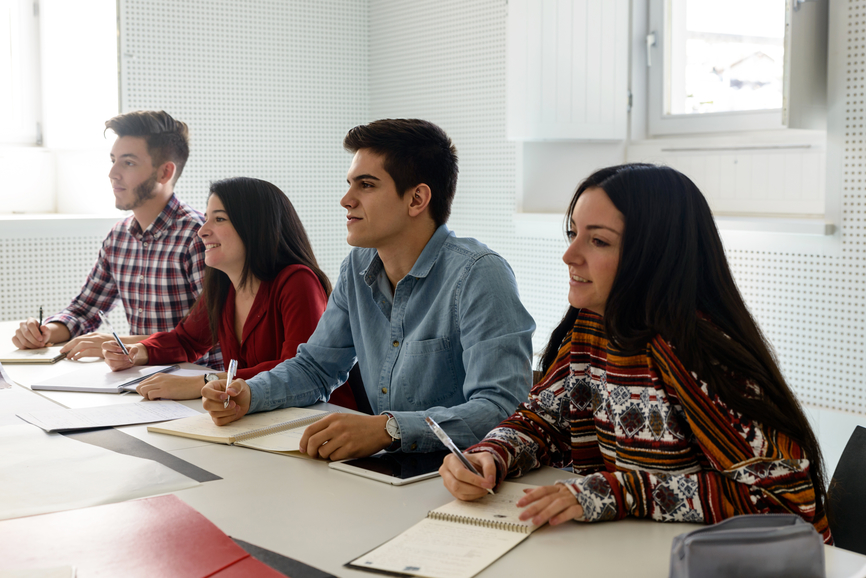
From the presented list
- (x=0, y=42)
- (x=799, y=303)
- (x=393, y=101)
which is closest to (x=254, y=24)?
(x=393, y=101)

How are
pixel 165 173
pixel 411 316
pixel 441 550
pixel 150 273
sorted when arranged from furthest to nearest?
pixel 165 173 < pixel 150 273 < pixel 411 316 < pixel 441 550

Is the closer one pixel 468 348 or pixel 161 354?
pixel 468 348

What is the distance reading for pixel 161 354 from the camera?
2326 mm

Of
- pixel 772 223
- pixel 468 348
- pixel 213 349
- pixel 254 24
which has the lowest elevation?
pixel 213 349

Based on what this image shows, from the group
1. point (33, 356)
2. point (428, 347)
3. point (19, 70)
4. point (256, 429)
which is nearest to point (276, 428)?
point (256, 429)

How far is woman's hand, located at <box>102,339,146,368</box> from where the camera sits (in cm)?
216

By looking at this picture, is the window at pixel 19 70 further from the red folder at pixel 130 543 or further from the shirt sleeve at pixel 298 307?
the red folder at pixel 130 543

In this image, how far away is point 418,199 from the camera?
1.87 m

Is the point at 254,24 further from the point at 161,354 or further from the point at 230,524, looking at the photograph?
the point at 230,524

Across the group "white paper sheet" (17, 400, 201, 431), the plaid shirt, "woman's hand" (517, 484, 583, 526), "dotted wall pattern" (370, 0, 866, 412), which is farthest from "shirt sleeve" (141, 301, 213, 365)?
"dotted wall pattern" (370, 0, 866, 412)

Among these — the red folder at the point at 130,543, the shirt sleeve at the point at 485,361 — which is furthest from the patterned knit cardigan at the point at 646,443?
the red folder at the point at 130,543

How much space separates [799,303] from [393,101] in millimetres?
2741

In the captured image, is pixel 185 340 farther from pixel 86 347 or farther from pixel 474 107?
pixel 474 107

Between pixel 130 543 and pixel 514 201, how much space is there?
326 centimetres
